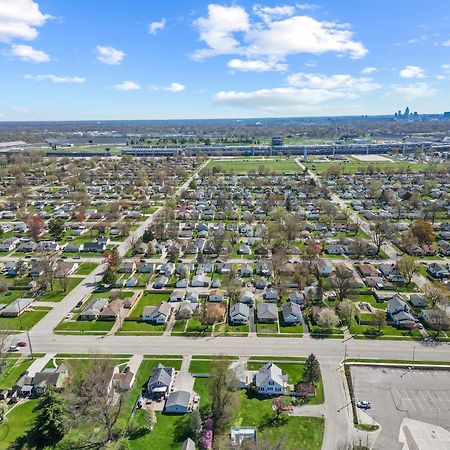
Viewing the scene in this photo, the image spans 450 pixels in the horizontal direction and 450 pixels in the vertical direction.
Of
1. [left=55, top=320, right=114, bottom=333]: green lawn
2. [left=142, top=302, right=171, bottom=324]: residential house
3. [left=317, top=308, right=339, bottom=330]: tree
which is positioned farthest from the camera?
[left=142, top=302, right=171, bottom=324]: residential house

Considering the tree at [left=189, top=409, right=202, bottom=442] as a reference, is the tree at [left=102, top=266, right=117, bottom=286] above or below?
above

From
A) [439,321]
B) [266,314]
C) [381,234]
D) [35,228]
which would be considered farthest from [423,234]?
[35,228]

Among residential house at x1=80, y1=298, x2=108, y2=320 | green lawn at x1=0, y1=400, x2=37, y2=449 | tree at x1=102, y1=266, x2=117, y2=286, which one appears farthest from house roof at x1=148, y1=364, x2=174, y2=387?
tree at x1=102, y1=266, x2=117, y2=286

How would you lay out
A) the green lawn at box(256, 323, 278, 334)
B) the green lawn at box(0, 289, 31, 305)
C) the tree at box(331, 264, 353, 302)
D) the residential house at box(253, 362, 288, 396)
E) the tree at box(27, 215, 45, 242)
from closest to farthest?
the residential house at box(253, 362, 288, 396) < the green lawn at box(256, 323, 278, 334) < the tree at box(331, 264, 353, 302) < the green lawn at box(0, 289, 31, 305) < the tree at box(27, 215, 45, 242)

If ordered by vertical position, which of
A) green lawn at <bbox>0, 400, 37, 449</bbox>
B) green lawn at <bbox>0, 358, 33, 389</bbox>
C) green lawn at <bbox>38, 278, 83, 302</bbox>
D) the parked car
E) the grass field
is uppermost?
the grass field

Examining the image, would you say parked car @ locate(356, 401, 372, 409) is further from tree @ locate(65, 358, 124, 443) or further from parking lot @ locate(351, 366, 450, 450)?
tree @ locate(65, 358, 124, 443)

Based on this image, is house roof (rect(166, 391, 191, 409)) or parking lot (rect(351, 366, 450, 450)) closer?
parking lot (rect(351, 366, 450, 450))

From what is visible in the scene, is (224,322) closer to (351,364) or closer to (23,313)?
(351,364)

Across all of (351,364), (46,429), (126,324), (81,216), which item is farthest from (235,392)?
(81,216)
